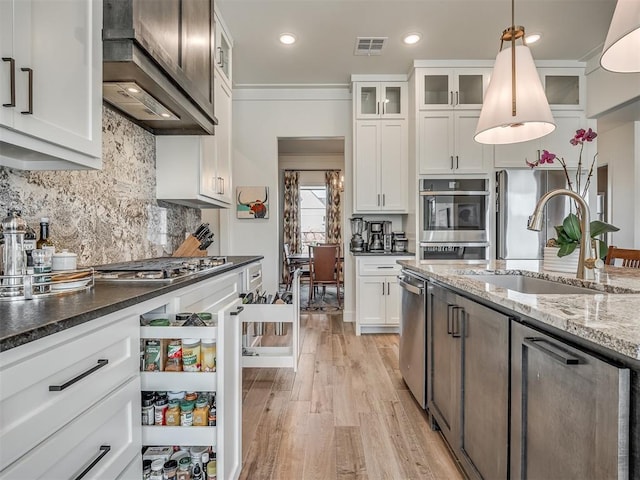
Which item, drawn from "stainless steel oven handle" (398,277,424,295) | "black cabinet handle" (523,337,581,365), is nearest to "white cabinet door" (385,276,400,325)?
"stainless steel oven handle" (398,277,424,295)

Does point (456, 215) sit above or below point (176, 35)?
below

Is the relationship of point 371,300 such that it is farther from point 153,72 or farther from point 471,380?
point 153,72

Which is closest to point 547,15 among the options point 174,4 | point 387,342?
point 174,4

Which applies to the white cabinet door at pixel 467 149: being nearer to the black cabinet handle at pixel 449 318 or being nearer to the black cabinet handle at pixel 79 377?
the black cabinet handle at pixel 449 318

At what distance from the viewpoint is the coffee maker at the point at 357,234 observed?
4.34 meters

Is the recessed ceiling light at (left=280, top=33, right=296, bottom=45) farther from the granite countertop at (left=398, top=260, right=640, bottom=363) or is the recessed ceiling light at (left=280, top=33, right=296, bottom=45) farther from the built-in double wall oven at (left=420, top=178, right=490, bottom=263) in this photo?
the granite countertop at (left=398, top=260, right=640, bottom=363)

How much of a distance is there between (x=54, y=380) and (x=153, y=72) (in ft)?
4.77

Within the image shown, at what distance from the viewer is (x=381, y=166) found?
13.8 feet

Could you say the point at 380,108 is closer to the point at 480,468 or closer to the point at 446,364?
the point at 446,364

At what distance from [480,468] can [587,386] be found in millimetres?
748

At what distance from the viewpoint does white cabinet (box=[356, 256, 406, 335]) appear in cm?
396

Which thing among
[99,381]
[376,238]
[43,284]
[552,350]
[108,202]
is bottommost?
[99,381]

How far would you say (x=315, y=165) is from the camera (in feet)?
25.5

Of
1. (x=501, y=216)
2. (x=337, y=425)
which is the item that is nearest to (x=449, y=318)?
(x=337, y=425)
